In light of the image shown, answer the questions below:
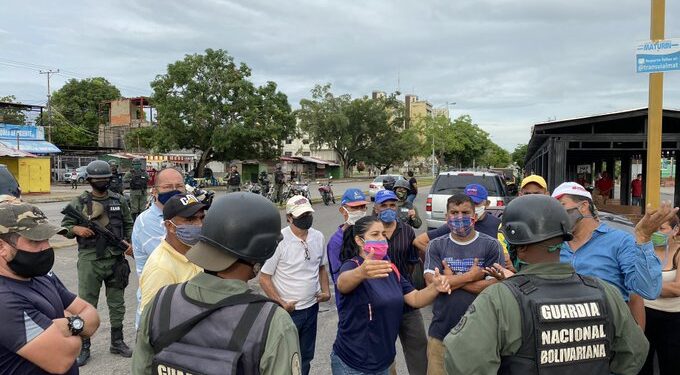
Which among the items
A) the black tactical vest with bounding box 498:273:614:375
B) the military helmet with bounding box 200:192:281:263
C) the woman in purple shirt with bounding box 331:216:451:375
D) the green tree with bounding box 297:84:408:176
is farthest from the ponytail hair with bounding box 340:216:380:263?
A: the green tree with bounding box 297:84:408:176

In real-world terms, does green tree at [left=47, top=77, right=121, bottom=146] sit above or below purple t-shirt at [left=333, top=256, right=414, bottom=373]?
above

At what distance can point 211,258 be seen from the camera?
5.48ft

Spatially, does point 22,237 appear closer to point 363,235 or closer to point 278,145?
point 363,235

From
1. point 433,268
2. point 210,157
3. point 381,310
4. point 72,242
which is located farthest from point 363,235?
point 210,157

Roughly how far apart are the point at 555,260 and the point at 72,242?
11309mm

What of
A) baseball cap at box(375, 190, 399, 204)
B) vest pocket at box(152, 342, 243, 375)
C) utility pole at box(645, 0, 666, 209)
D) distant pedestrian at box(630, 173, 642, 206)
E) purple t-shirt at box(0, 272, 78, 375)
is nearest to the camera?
vest pocket at box(152, 342, 243, 375)

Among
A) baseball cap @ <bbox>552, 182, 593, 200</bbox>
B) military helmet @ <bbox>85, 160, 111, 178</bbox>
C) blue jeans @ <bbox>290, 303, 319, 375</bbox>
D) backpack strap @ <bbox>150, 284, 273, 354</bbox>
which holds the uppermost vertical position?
military helmet @ <bbox>85, 160, 111, 178</bbox>

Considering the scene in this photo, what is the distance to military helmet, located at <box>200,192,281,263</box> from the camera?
1658 mm

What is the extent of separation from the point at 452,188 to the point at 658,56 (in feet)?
21.6

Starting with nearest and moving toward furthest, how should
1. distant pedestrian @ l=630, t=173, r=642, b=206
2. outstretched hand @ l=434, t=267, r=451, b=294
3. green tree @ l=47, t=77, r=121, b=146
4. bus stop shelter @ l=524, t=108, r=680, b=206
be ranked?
1. outstretched hand @ l=434, t=267, r=451, b=294
2. bus stop shelter @ l=524, t=108, r=680, b=206
3. distant pedestrian @ l=630, t=173, r=642, b=206
4. green tree @ l=47, t=77, r=121, b=146

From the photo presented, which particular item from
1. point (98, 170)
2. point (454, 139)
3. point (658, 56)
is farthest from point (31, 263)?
point (454, 139)

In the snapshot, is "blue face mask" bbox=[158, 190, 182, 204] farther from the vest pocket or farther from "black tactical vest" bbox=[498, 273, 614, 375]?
"black tactical vest" bbox=[498, 273, 614, 375]

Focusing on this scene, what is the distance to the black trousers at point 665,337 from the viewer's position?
327 cm

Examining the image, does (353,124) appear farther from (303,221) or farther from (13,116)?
(303,221)
